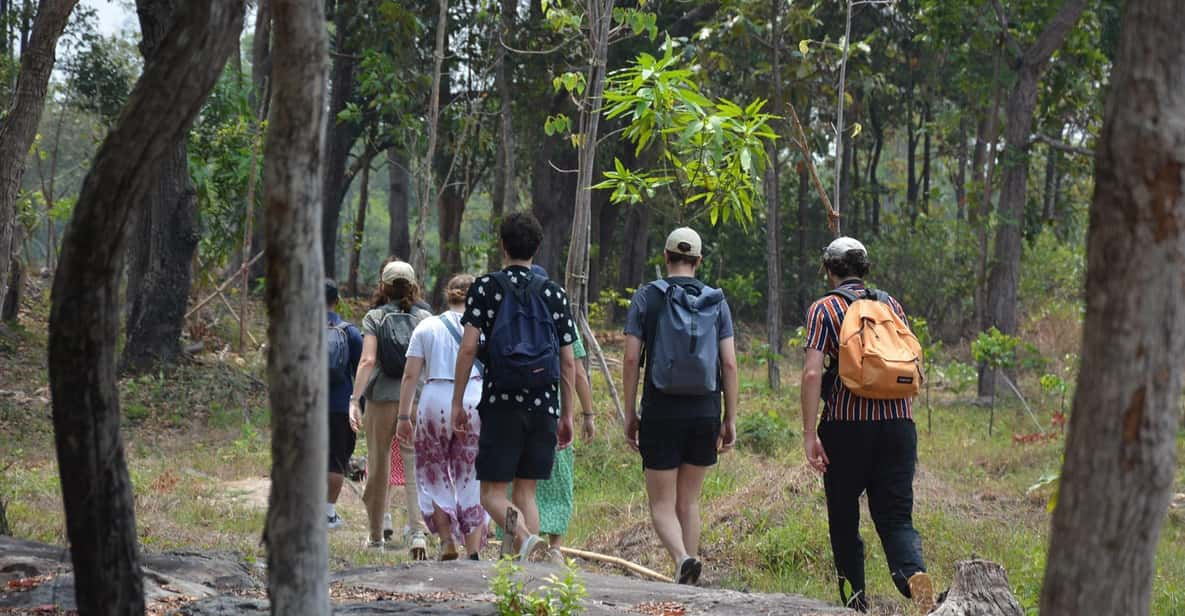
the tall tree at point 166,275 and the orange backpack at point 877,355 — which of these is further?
the tall tree at point 166,275

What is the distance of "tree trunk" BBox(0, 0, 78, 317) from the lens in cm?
721

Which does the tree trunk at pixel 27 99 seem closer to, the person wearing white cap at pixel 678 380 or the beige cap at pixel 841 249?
the person wearing white cap at pixel 678 380

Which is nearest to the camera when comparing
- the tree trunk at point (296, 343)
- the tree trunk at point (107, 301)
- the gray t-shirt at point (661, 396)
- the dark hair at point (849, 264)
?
the tree trunk at point (296, 343)

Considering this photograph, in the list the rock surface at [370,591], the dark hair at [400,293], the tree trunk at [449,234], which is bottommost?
the rock surface at [370,591]

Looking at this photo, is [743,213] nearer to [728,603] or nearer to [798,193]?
[728,603]

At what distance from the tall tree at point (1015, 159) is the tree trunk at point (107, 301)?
1416 centimetres

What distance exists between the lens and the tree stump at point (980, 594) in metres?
5.01

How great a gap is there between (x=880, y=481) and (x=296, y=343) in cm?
384

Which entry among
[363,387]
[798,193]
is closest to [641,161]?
[798,193]

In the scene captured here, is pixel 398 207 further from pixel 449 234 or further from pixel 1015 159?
pixel 1015 159

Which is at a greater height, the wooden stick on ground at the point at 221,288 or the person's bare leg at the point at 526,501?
the wooden stick on ground at the point at 221,288

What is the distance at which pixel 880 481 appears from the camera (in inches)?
249

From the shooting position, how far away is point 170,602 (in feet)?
17.2

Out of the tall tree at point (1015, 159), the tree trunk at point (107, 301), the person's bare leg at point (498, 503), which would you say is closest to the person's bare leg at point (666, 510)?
the person's bare leg at point (498, 503)
